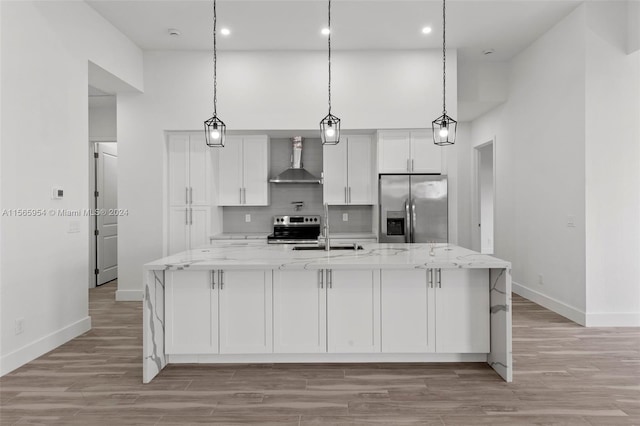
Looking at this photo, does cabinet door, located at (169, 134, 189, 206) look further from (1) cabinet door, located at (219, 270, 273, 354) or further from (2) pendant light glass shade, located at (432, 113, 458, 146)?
(2) pendant light glass shade, located at (432, 113, 458, 146)

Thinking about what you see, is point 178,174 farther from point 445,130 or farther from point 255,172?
point 445,130

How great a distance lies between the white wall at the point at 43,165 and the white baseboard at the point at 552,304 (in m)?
5.26

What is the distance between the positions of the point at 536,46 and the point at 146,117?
17.4 feet

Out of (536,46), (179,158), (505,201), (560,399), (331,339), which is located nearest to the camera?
(560,399)

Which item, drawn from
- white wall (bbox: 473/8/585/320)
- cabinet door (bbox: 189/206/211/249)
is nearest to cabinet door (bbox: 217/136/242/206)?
cabinet door (bbox: 189/206/211/249)

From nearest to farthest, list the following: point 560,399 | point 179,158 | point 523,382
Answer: point 560,399
point 523,382
point 179,158

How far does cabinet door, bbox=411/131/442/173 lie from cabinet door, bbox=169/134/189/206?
3.17 meters

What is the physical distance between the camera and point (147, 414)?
253 cm

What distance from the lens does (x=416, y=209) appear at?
218 inches

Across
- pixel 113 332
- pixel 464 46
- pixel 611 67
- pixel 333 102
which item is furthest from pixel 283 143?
pixel 611 67

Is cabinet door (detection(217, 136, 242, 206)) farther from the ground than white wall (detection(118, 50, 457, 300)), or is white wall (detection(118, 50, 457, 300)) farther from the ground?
white wall (detection(118, 50, 457, 300))

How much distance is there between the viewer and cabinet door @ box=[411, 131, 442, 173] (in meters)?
5.62

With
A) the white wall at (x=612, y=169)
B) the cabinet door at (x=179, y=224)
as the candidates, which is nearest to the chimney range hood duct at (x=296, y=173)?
the cabinet door at (x=179, y=224)

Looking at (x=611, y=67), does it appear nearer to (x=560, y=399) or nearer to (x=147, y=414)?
(x=560, y=399)
